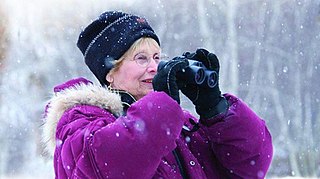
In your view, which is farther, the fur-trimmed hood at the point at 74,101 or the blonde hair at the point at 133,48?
the blonde hair at the point at 133,48

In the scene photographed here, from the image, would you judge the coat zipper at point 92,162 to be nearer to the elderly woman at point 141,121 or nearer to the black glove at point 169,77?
the elderly woman at point 141,121

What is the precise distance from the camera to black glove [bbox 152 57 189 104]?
161 centimetres

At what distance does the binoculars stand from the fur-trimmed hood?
0.71 ft

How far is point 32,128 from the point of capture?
9.40m

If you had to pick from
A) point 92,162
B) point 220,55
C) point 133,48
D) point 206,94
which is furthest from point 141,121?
point 220,55

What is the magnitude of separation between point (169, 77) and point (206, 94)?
165 mm

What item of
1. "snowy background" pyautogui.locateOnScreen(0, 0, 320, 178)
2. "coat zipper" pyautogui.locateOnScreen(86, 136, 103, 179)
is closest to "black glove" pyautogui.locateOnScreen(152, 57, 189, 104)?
"coat zipper" pyautogui.locateOnScreen(86, 136, 103, 179)

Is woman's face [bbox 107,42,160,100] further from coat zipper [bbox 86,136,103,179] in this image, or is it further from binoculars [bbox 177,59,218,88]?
coat zipper [bbox 86,136,103,179]

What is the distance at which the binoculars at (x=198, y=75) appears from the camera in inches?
65.1

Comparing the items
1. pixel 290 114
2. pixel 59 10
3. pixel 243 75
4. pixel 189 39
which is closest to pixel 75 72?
pixel 59 10

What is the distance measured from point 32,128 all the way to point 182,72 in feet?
26.3

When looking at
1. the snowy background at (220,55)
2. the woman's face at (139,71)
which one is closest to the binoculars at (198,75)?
the woman's face at (139,71)

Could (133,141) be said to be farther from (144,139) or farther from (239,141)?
(239,141)

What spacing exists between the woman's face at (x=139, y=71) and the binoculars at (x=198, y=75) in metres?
0.17
